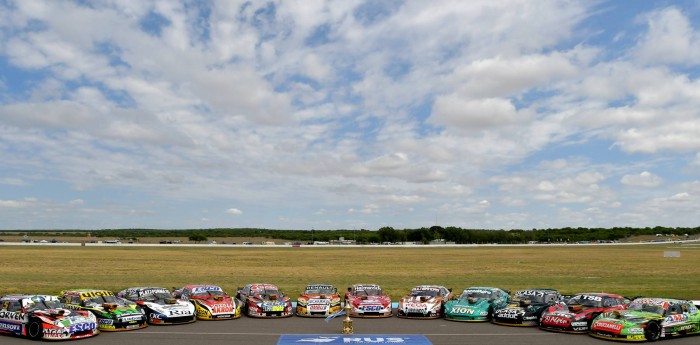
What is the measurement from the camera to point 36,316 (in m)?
17.7

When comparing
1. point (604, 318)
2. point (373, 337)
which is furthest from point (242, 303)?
point (604, 318)

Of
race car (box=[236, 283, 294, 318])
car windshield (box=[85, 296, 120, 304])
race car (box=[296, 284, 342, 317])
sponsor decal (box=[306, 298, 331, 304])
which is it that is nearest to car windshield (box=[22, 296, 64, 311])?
car windshield (box=[85, 296, 120, 304])

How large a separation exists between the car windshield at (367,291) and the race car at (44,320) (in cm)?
1081

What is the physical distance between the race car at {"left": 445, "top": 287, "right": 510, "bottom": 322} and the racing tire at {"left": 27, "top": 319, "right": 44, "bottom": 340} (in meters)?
14.4

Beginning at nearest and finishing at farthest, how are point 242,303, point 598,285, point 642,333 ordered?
point 642,333, point 242,303, point 598,285

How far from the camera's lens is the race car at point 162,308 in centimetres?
2072

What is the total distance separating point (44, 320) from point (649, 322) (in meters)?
18.9

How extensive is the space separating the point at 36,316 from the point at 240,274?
31.8 metres

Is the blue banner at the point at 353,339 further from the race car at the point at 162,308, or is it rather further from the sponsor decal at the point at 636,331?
the sponsor decal at the point at 636,331

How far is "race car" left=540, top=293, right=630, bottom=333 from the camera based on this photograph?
766 inches

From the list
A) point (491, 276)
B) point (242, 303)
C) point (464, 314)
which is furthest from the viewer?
point (491, 276)

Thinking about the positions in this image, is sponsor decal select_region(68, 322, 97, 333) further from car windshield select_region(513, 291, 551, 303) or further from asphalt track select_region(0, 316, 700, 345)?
car windshield select_region(513, 291, 551, 303)

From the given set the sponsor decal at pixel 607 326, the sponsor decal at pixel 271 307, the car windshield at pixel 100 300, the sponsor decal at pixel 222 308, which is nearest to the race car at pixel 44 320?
the car windshield at pixel 100 300

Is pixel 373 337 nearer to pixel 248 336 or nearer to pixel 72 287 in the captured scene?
pixel 248 336
